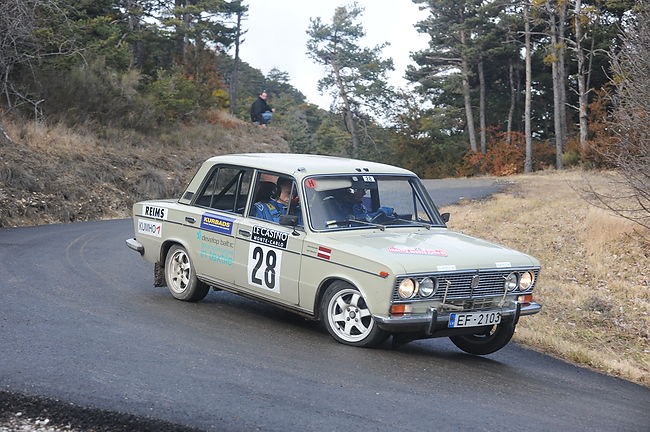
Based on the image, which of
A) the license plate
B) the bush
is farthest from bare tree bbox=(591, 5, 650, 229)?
the bush

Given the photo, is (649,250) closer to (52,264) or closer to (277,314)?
(277,314)

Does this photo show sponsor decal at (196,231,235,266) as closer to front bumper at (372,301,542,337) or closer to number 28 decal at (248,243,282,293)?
number 28 decal at (248,243,282,293)

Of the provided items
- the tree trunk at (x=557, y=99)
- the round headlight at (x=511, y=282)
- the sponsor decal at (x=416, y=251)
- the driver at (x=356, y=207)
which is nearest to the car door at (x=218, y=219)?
the driver at (x=356, y=207)

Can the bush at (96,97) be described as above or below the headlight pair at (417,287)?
above

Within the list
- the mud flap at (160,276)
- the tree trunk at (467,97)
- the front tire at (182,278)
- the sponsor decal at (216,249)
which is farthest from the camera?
the tree trunk at (467,97)

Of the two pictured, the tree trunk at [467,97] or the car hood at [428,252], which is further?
the tree trunk at [467,97]

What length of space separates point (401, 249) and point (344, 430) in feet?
8.38

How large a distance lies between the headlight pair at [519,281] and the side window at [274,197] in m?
2.21

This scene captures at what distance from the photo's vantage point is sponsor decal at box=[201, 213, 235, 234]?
8.63 m

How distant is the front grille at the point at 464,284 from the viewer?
6938 millimetres

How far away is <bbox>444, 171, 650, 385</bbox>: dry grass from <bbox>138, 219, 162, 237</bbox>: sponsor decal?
14.5ft

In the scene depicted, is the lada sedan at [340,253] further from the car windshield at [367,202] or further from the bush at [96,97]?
the bush at [96,97]

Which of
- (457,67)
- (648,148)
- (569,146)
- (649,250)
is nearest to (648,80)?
(648,148)

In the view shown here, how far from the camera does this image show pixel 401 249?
7.30 m
